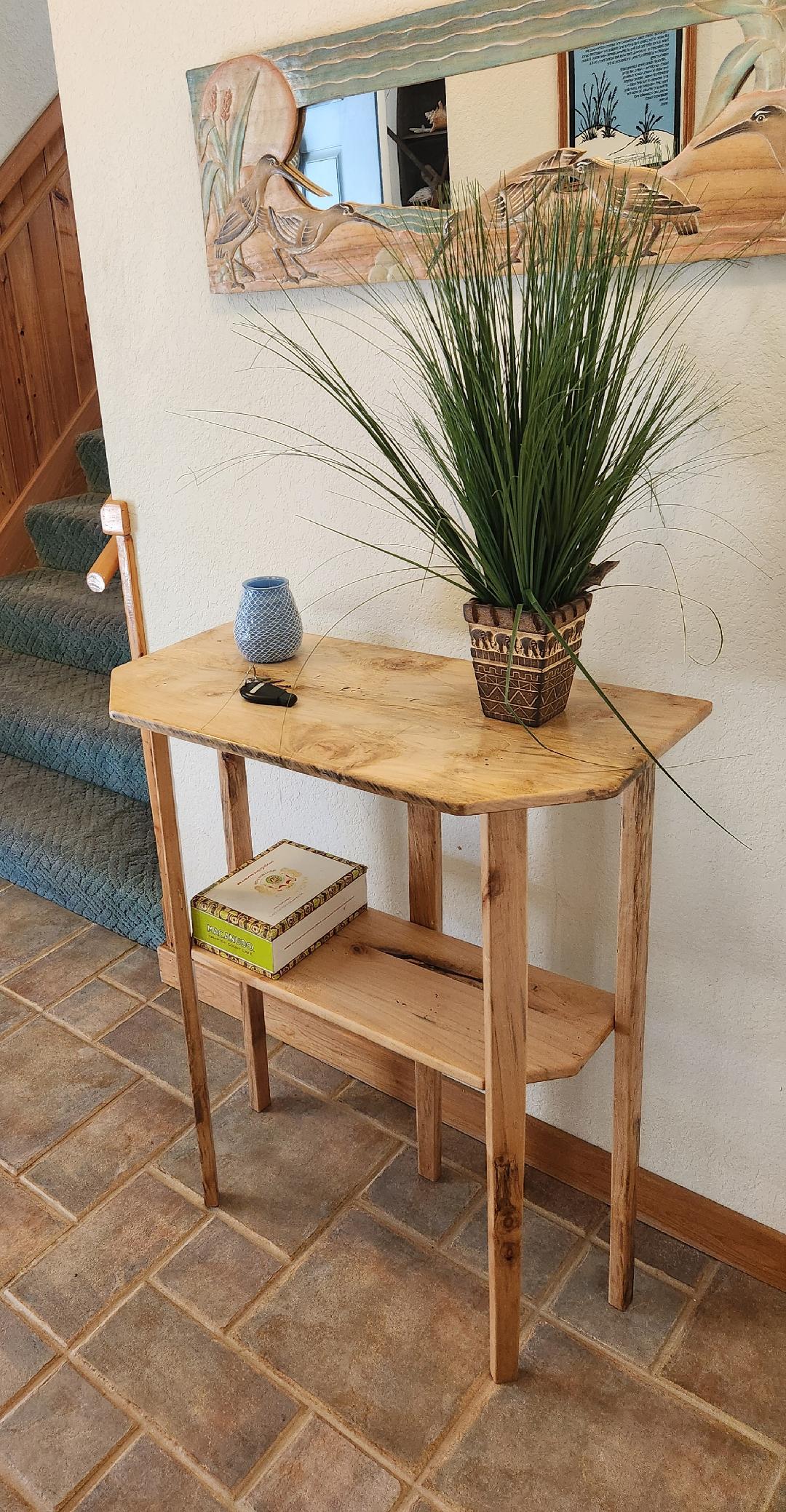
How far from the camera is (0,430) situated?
3545 mm

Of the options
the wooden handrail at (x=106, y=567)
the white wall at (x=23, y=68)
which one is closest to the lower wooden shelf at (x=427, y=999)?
the wooden handrail at (x=106, y=567)

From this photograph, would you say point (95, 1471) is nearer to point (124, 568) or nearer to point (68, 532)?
point (124, 568)

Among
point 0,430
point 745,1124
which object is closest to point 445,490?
point 745,1124

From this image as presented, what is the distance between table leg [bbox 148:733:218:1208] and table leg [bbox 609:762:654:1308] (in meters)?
0.63

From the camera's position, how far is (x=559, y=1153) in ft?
5.90

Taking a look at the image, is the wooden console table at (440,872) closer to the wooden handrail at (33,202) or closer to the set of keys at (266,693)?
the set of keys at (266,693)

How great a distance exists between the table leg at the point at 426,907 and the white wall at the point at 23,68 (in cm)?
291

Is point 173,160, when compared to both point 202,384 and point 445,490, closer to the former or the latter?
point 202,384

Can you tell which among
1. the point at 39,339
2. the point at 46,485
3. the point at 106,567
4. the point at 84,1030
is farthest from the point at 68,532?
the point at 84,1030

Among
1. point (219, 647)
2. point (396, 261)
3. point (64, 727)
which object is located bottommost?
point (64, 727)

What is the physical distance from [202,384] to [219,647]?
0.50 meters

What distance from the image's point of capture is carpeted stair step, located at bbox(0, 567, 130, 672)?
9.80 feet

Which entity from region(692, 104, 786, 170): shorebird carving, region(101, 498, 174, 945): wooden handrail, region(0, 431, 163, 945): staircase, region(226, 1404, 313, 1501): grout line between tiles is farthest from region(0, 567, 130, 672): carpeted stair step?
region(692, 104, 786, 170): shorebird carving

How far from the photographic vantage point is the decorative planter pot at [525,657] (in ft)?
3.95
